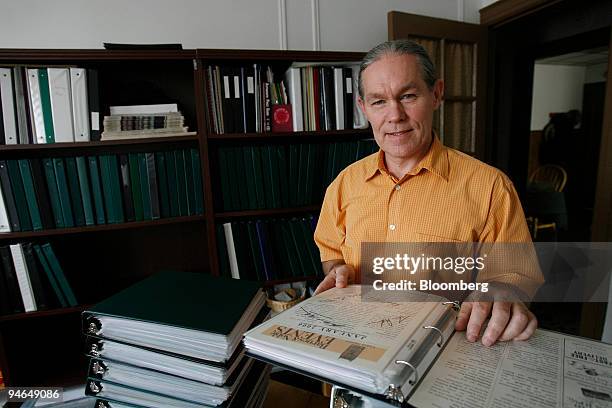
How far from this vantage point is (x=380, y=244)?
1.06 m

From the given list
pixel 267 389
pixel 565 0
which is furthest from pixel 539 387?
pixel 565 0

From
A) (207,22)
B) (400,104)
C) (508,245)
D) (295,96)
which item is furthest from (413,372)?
(207,22)

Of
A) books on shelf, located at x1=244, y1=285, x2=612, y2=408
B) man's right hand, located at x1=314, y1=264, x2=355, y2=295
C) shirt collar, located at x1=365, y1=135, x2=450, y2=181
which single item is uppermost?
shirt collar, located at x1=365, y1=135, x2=450, y2=181

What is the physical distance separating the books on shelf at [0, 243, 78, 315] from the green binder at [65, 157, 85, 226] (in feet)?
0.63

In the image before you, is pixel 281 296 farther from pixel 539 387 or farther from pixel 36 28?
pixel 36 28

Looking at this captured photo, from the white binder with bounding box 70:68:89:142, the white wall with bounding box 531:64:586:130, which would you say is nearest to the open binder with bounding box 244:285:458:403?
the white binder with bounding box 70:68:89:142

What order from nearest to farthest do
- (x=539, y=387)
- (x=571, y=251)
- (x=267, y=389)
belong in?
1. (x=539, y=387)
2. (x=267, y=389)
3. (x=571, y=251)

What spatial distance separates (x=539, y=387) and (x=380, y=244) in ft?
2.16

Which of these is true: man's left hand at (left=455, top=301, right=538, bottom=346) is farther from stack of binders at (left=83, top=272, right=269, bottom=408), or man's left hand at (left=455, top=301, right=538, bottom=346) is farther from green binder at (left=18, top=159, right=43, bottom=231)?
green binder at (left=18, top=159, right=43, bottom=231)

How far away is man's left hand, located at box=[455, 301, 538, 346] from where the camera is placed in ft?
1.70

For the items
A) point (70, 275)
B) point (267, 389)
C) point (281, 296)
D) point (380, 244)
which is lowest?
point (281, 296)

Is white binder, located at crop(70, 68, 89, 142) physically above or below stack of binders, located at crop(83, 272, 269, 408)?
above

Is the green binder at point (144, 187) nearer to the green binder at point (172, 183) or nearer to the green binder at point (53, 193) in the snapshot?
the green binder at point (172, 183)

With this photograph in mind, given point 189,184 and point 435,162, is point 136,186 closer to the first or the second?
point 189,184
